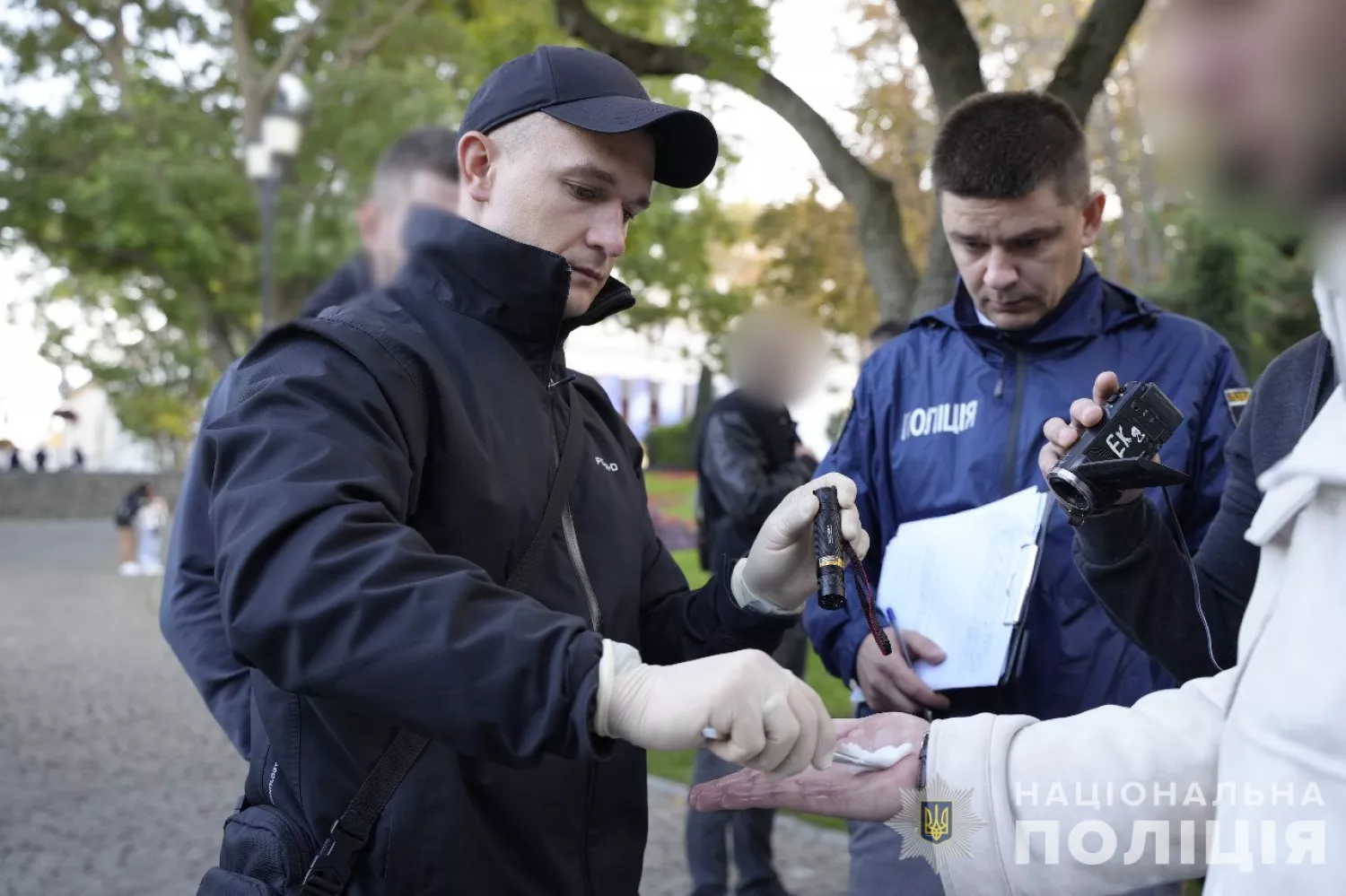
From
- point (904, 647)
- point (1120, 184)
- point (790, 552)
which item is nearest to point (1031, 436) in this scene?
point (904, 647)

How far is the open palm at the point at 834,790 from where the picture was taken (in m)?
1.92

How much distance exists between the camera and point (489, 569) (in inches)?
78.2

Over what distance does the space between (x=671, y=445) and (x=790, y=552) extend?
3069 cm

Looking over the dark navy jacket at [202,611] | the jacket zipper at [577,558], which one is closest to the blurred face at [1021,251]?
the jacket zipper at [577,558]

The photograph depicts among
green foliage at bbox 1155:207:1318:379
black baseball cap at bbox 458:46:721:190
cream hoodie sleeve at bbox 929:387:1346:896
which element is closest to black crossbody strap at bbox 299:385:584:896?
cream hoodie sleeve at bbox 929:387:1346:896

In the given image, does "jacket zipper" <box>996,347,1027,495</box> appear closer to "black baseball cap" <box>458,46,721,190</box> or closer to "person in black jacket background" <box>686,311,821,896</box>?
"black baseball cap" <box>458,46,721,190</box>

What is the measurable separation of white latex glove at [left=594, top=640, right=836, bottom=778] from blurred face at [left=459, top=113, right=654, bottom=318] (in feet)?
2.93

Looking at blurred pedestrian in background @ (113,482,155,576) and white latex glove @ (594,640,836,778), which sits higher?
white latex glove @ (594,640,836,778)

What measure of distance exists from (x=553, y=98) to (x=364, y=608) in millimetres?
1058

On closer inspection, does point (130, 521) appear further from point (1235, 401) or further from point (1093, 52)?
point (1235, 401)

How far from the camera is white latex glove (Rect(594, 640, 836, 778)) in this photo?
150cm

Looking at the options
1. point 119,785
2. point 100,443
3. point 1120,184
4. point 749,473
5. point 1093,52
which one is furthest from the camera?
point 100,443

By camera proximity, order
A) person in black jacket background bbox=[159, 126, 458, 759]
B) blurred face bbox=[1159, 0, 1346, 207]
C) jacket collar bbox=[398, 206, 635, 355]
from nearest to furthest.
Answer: blurred face bbox=[1159, 0, 1346, 207], jacket collar bbox=[398, 206, 635, 355], person in black jacket background bbox=[159, 126, 458, 759]

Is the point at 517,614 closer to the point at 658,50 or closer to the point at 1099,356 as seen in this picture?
the point at 1099,356
